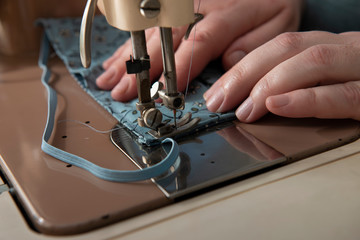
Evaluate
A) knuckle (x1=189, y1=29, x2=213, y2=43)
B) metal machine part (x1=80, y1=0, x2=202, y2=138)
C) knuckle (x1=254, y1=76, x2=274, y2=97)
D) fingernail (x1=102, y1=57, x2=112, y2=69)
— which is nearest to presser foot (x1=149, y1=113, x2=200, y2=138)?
metal machine part (x1=80, y1=0, x2=202, y2=138)

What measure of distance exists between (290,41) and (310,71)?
0.08 metres

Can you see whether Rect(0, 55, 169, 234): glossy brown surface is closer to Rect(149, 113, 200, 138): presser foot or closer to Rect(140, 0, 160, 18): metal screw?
Rect(149, 113, 200, 138): presser foot

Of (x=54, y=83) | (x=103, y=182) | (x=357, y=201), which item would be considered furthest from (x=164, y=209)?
(x=54, y=83)

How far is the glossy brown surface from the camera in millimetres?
481

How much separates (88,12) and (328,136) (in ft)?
1.25

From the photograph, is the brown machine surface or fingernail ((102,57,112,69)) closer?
the brown machine surface

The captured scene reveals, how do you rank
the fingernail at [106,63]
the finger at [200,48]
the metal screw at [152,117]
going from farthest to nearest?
1. the fingernail at [106,63]
2. the finger at [200,48]
3. the metal screw at [152,117]

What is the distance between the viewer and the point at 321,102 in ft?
2.05

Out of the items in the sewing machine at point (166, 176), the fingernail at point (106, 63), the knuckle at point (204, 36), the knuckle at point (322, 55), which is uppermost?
the knuckle at point (322, 55)

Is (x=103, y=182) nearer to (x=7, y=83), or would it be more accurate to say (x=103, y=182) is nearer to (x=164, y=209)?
(x=164, y=209)

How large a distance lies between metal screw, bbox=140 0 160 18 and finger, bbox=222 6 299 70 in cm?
35

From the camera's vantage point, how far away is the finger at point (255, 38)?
0.85 m

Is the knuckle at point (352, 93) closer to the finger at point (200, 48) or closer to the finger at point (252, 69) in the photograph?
the finger at point (252, 69)

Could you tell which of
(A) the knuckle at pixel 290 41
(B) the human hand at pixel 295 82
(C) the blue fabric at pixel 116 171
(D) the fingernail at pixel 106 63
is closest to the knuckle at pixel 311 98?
(B) the human hand at pixel 295 82
